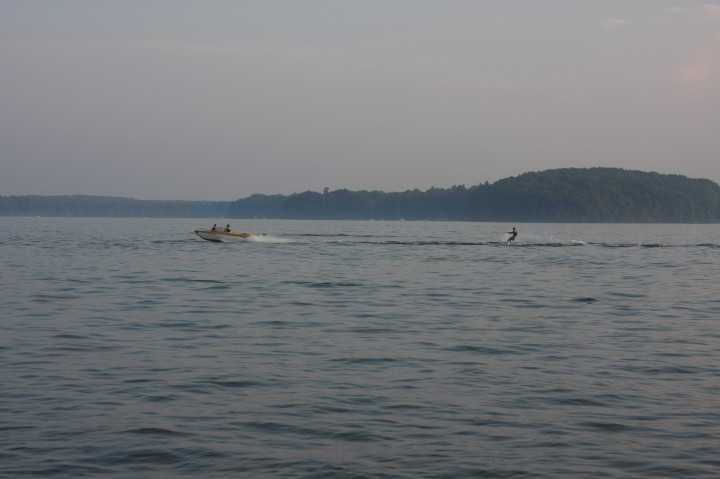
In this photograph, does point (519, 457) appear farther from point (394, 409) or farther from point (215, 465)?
point (215, 465)

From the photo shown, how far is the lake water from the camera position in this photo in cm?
1122

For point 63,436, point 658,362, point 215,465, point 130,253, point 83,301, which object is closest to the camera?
point 215,465

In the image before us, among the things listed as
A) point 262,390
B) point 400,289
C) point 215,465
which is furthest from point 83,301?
point 215,465

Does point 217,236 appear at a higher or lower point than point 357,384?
higher

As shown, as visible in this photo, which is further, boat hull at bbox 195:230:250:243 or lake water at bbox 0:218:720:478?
boat hull at bbox 195:230:250:243

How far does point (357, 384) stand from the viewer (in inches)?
620

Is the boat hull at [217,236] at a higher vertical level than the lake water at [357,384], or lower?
higher

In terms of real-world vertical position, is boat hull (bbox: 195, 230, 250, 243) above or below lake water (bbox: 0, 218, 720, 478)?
above

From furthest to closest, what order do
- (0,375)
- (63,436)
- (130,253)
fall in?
(130,253) → (0,375) → (63,436)

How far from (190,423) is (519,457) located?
16.8 ft

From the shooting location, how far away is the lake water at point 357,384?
36.8 ft

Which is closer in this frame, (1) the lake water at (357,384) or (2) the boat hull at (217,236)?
(1) the lake water at (357,384)

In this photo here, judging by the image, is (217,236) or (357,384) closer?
(357,384)

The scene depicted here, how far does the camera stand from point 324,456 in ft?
37.1
